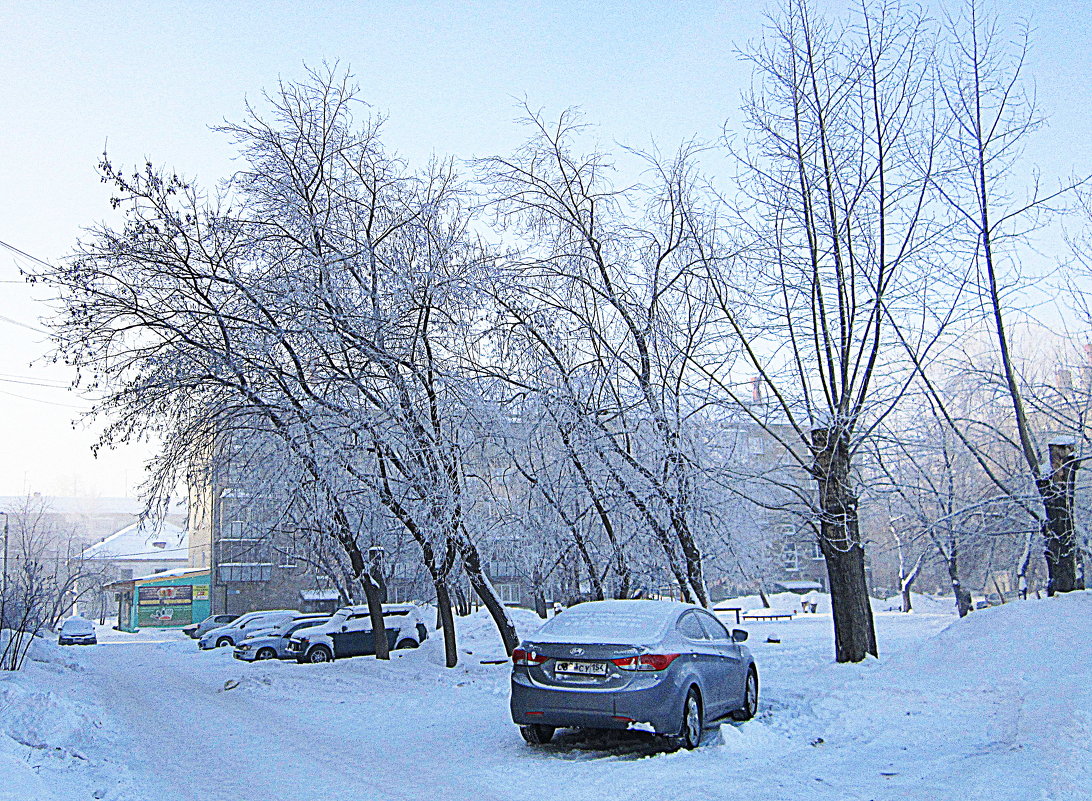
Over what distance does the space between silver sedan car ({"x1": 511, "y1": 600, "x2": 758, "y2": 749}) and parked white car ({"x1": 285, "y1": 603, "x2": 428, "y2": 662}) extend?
16.7 m

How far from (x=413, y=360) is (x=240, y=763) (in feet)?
26.4

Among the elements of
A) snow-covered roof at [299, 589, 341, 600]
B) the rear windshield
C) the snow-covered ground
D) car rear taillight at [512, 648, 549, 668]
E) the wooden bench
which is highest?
snow-covered roof at [299, 589, 341, 600]

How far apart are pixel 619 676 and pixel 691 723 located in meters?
0.94

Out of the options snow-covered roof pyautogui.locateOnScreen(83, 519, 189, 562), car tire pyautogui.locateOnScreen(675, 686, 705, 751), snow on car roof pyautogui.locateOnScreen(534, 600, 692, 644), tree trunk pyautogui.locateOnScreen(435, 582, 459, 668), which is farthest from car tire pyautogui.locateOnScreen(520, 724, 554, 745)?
snow-covered roof pyautogui.locateOnScreen(83, 519, 189, 562)

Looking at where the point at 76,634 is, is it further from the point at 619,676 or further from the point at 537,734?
the point at 619,676

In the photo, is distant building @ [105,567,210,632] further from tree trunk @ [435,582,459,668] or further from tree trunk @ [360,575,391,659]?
tree trunk @ [435,582,459,668]

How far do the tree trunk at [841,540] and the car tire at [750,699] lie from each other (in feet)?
11.9

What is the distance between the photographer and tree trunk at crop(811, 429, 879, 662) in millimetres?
13734

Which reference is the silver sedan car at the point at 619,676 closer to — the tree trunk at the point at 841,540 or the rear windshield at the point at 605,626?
the rear windshield at the point at 605,626

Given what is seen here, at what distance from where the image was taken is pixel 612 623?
9.15 meters

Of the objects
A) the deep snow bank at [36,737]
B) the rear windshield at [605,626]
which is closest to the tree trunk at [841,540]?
the rear windshield at [605,626]

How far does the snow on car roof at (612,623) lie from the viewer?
8.76 meters

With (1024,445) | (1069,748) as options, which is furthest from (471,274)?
(1069,748)

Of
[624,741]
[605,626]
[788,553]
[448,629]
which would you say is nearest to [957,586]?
[788,553]
